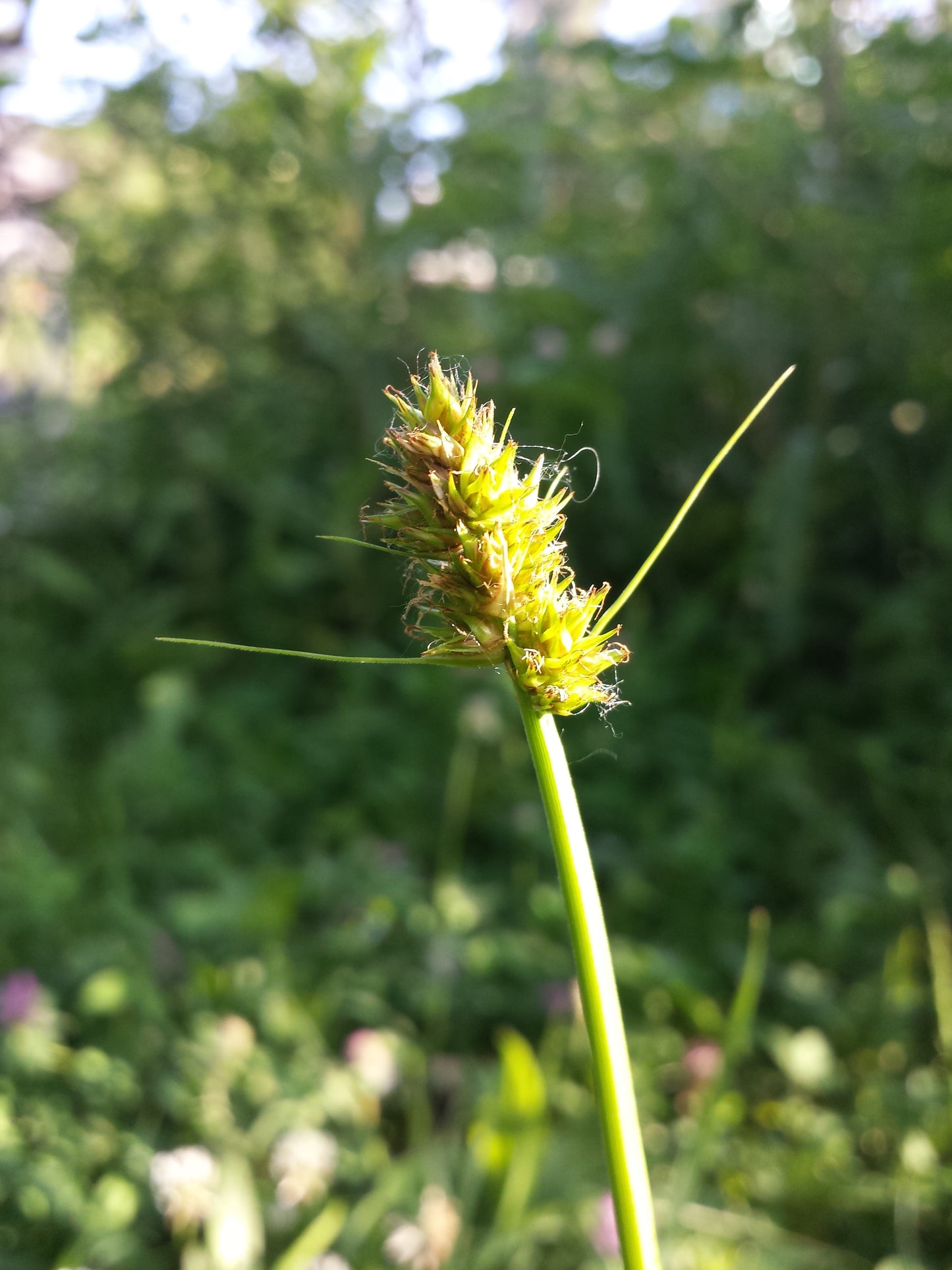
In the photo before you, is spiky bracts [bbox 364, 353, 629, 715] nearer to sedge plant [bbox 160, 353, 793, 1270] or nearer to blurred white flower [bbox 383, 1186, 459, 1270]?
sedge plant [bbox 160, 353, 793, 1270]

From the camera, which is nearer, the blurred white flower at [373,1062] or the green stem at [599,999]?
the green stem at [599,999]

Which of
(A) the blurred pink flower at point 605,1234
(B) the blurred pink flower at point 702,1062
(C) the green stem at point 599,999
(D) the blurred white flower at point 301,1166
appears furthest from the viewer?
(B) the blurred pink flower at point 702,1062

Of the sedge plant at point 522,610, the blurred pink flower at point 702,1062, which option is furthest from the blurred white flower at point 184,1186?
the sedge plant at point 522,610

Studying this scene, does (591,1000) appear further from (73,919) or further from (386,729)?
(386,729)

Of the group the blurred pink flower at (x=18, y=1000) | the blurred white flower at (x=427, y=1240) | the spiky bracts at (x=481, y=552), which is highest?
the spiky bracts at (x=481, y=552)

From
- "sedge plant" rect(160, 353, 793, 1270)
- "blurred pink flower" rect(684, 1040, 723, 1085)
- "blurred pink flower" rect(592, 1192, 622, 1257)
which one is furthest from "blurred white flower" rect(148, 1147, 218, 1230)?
"sedge plant" rect(160, 353, 793, 1270)

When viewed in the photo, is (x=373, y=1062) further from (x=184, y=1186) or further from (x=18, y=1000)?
(x=18, y=1000)

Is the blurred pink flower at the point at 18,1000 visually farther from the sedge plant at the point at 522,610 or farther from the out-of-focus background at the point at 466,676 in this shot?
the sedge plant at the point at 522,610

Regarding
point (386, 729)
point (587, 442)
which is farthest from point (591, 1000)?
point (587, 442)
